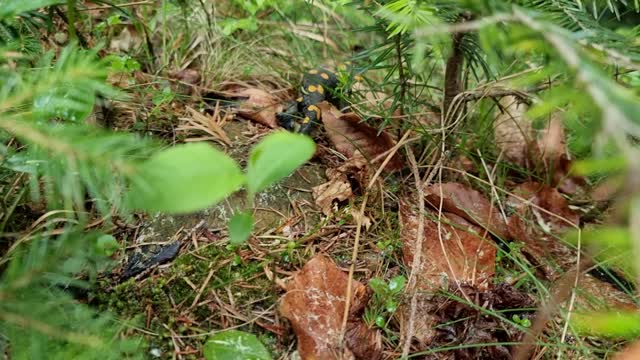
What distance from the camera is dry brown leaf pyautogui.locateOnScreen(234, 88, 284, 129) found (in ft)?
8.58


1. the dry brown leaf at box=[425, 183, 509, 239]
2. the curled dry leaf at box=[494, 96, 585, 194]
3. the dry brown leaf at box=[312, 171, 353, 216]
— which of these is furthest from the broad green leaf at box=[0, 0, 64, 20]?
Answer: the curled dry leaf at box=[494, 96, 585, 194]

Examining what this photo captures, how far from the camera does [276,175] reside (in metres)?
1.11

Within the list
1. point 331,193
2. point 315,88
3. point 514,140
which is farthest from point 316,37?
point 331,193

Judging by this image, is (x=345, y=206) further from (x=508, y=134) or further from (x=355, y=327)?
(x=508, y=134)

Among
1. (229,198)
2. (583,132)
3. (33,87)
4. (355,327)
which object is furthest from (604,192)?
(33,87)

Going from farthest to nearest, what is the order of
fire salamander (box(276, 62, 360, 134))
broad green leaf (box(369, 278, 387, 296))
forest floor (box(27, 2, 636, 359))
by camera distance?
fire salamander (box(276, 62, 360, 134)), broad green leaf (box(369, 278, 387, 296)), forest floor (box(27, 2, 636, 359))

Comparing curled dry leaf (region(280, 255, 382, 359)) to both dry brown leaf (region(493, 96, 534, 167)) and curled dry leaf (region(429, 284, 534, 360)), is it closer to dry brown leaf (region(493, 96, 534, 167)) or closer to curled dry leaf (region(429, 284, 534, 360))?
curled dry leaf (region(429, 284, 534, 360))

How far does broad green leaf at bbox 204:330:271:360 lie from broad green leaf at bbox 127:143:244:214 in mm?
864

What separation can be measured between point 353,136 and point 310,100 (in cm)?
44

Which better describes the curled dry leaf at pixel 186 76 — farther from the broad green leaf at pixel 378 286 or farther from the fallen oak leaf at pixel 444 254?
the broad green leaf at pixel 378 286

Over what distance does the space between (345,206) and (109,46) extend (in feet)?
5.01

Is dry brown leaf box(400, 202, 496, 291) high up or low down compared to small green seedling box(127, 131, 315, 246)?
down

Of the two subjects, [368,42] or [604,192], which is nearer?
[604,192]

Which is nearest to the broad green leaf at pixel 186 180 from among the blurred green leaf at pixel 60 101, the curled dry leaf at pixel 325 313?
the blurred green leaf at pixel 60 101
